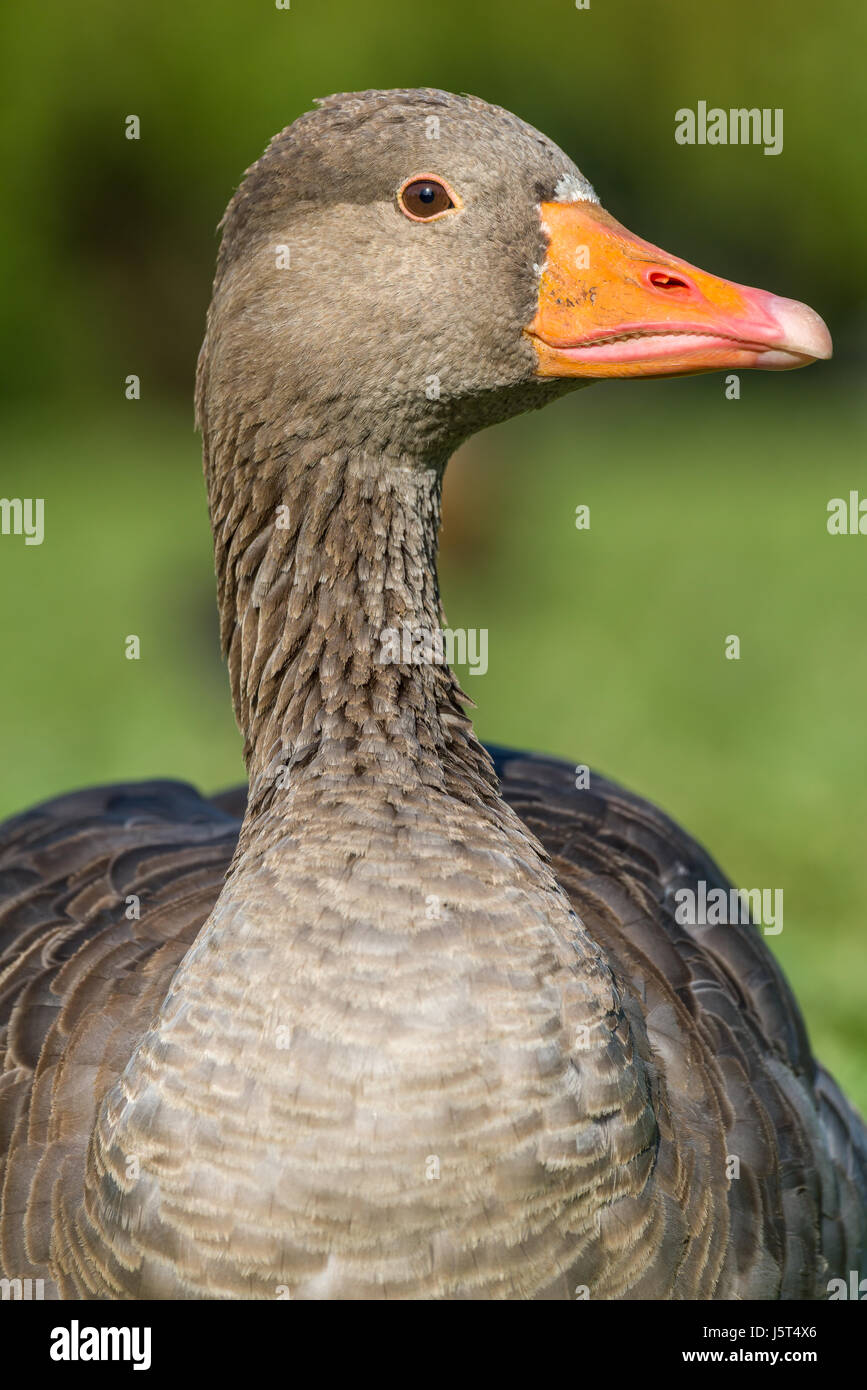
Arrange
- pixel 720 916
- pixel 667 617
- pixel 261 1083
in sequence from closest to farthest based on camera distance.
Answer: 1. pixel 261 1083
2. pixel 720 916
3. pixel 667 617

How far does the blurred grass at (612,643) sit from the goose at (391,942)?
1.92 m

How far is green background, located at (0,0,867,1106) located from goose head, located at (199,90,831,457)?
141 inches

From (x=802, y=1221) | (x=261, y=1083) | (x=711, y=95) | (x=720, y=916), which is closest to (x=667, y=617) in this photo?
(x=720, y=916)

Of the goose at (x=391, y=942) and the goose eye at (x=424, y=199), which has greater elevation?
the goose eye at (x=424, y=199)

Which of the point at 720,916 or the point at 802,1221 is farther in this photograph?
the point at 720,916

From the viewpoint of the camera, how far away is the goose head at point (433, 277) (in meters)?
2.89

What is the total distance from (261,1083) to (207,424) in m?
1.40

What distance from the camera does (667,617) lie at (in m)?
10.6

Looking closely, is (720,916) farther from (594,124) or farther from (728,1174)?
(594,124)

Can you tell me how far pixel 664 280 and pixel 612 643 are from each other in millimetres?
7204
